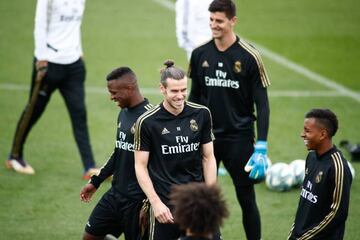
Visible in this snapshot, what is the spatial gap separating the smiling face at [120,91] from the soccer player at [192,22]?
4590mm

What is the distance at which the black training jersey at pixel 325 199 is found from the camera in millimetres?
6883

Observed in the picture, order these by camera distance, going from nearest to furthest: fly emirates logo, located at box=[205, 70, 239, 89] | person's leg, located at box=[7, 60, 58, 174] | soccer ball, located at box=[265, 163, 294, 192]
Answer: fly emirates logo, located at box=[205, 70, 239, 89] → soccer ball, located at box=[265, 163, 294, 192] → person's leg, located at box=[7, 60, 58, 174]

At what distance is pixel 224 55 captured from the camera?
28.3 ft

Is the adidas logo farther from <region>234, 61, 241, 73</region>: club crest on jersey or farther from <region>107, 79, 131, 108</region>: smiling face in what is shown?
<region>234, 61, 241, 73</region>: club crest on jersey

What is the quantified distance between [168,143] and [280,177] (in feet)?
12.5

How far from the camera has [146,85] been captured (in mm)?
16016

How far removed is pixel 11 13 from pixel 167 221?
1518cm

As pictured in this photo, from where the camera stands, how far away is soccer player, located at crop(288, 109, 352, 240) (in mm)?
6895

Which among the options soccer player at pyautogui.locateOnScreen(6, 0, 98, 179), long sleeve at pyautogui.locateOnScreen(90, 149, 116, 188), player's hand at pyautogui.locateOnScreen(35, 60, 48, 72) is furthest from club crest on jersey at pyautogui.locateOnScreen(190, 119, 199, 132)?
player's hand at pyautogui.locateOnScreen(35, 60, 48, 72)

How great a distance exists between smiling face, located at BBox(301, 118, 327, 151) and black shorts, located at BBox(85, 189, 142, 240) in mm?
1647

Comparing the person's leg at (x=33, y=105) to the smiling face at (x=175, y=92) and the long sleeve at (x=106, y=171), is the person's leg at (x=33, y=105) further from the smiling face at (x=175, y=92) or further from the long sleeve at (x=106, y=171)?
the smiling face at (x=175, y=92)

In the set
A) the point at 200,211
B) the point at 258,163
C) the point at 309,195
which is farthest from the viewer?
the point at 258,163

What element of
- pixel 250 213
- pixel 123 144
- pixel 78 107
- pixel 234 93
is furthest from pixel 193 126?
pixel 78 107

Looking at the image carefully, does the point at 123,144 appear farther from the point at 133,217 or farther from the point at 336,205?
the point at 336,205
